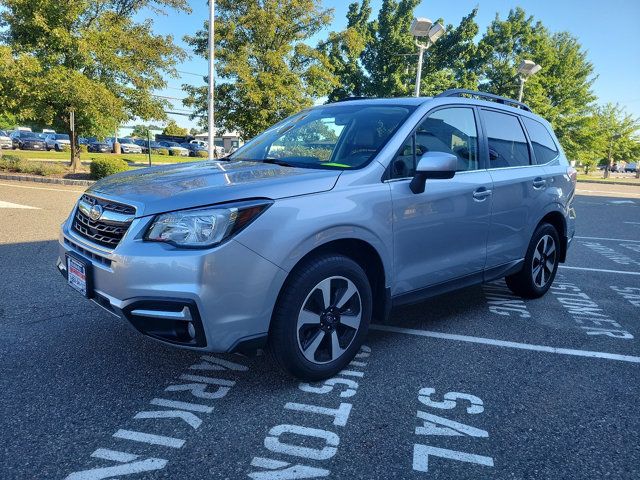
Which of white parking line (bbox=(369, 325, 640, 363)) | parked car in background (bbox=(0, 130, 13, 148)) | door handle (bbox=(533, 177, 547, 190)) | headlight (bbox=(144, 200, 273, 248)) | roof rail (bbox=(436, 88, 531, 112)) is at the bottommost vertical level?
white parking line (bbox=(369, 325, 640, 363))

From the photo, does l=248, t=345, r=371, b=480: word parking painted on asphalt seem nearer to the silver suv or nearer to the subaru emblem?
the silver suv

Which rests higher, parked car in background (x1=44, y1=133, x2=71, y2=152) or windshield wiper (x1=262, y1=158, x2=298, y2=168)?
parked car in background (x1=44, y1=133, x2=71, y2=152)

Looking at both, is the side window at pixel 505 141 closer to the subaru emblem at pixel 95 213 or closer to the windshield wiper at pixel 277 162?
the windshield wiper at pixel 277 162

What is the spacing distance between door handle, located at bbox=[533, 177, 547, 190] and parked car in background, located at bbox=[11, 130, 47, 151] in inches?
1828

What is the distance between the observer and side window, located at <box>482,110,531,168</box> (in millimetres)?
4023

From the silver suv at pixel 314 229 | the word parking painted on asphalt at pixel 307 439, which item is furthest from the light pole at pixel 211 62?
the word parking painted on asphalt at pixel 307 439

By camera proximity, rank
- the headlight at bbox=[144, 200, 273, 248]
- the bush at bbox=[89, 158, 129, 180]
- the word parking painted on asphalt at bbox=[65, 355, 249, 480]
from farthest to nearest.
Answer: the bush at bbox=[89, 158, 129, 180]
the headlight at bbox=[144, 200, 273, 248]
the word parking painted on asphalt at bbox=[65, 355, 249, 480]

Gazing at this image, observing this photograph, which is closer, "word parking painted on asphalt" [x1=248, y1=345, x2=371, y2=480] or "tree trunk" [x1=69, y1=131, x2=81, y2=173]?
"word parking painted on asphalt" [x1=248, y1=345, x2=371, y2=480]

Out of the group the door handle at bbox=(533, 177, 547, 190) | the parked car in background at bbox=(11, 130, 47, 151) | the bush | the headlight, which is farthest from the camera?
the parked car in background at bbox=(11, 130, 47, 151)

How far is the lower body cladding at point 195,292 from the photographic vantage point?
7.60 ft

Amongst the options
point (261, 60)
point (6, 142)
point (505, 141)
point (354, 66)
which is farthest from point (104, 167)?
point (6, 142)

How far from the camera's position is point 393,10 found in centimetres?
3434

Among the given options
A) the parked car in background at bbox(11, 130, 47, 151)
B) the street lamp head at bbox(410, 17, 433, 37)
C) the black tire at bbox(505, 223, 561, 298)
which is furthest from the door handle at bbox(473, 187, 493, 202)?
the parked car in background at bbox(11, 130, 47, 151)

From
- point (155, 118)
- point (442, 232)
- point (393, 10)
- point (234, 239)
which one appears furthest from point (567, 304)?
point (393, 10)
